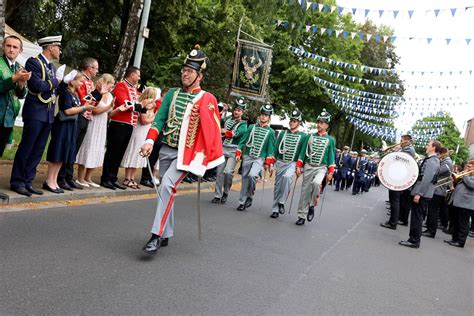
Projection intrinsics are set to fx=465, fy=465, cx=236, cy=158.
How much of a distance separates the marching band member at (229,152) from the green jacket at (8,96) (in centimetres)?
495

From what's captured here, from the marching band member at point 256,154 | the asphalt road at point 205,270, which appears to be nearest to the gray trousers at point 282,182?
the marching band member at point 256,154

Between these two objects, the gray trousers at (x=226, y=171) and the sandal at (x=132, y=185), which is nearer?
the sandal at (x=132, y=185)

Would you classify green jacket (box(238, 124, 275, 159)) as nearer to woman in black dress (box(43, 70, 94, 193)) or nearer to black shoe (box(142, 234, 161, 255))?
woman in black dress (box(43, 70, 94, 193))

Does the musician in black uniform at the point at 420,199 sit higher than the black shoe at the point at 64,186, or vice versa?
the musician in black uniform at the point at 420,199

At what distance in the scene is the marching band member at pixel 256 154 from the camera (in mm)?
10078

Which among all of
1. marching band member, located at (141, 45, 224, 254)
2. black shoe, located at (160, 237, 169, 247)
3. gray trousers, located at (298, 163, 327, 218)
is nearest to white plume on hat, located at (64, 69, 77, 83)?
marching band member, located at (141, 45, 224, 254)

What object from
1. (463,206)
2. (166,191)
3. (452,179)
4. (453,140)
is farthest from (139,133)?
(453,140)

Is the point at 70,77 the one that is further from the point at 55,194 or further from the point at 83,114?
the point at 55,194

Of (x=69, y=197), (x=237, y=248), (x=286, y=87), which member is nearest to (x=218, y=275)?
(x=237, y=248)

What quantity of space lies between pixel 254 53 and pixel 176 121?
1120 cm

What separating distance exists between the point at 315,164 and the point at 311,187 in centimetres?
50

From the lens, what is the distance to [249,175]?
10062mm

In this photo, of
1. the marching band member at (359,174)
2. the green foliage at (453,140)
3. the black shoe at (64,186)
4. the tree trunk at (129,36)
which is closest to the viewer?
the black shoe at (64,186)

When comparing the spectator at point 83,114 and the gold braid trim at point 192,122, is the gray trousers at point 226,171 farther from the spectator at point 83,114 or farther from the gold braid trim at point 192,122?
the gold braid trim at point 192,122
